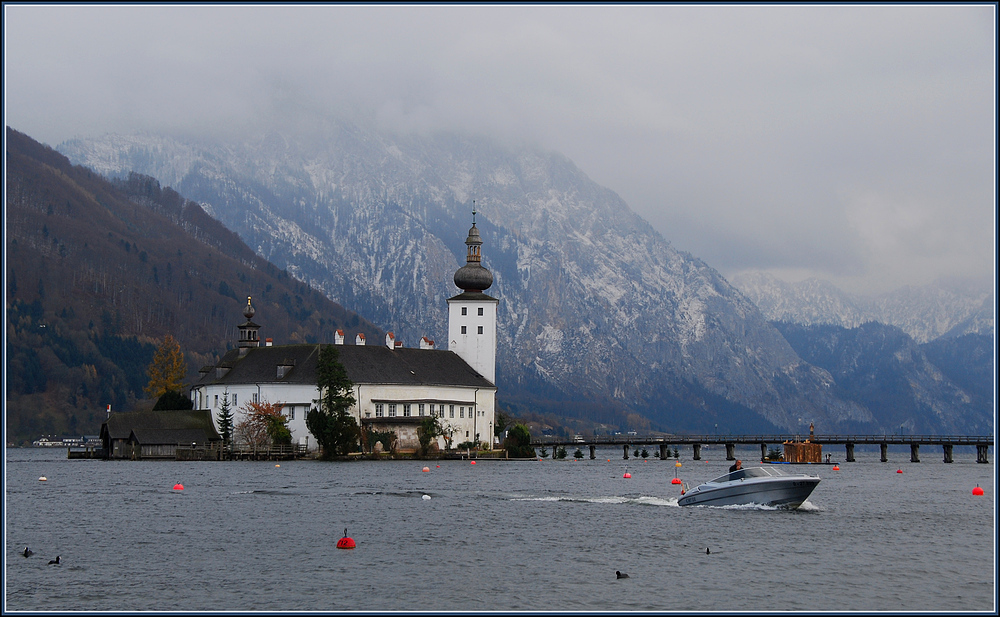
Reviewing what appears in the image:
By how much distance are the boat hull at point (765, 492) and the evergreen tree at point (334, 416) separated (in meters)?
66.9

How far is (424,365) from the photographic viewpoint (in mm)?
143125

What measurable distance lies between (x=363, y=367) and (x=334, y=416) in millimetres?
11377

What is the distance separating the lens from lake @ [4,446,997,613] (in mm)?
35500

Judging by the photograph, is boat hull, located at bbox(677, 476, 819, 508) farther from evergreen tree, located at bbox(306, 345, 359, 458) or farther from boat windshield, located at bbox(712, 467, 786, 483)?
evergreen tree, located at bbox(306, 345, 359, 458)

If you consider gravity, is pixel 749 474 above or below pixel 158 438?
below

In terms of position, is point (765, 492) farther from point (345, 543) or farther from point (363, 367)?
point (363, 367)

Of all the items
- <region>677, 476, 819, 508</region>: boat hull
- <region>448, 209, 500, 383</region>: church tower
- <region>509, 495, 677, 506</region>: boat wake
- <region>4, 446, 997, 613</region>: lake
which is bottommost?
<region>4, 446, 997, 613</region>: lake

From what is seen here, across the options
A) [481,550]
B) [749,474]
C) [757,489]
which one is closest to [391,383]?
[749,474]

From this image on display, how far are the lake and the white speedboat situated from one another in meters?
0.80

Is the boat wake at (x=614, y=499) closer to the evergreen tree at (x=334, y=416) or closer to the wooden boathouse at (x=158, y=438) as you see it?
the evergreen tree at (x=334, y=416)

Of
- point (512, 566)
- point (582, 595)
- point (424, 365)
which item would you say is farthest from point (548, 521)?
point (424, 365)

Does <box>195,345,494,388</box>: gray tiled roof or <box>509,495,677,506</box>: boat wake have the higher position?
<box>195,345,494,388</box>: gray tiled roof

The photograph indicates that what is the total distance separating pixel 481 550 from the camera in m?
46.6

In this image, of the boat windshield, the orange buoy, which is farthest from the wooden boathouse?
the orange buoy
